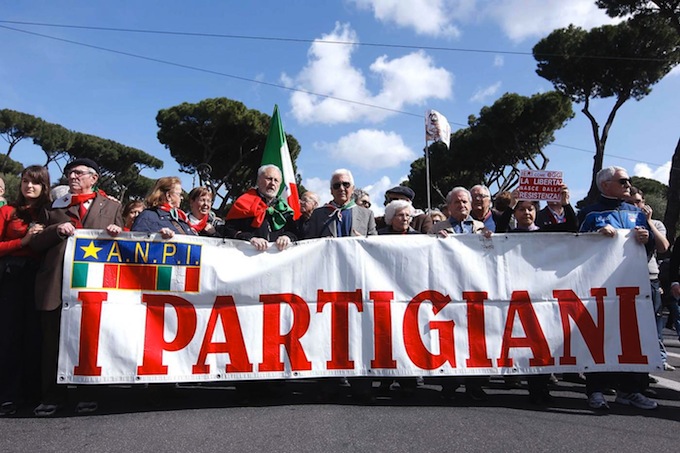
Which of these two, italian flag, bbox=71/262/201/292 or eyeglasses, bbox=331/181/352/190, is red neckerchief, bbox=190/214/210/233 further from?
eyeglasses, bbox=331/181/352/190

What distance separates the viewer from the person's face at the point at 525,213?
14.5 ft

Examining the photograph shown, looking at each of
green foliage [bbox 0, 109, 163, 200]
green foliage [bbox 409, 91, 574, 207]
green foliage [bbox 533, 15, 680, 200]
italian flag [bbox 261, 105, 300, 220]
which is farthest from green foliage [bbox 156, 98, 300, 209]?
italian flag [bbox 261, 105, 300, 220]

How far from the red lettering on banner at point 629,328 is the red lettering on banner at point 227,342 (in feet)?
8.78

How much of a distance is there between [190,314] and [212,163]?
2765 cm

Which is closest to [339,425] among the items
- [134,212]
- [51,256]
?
[51,256]

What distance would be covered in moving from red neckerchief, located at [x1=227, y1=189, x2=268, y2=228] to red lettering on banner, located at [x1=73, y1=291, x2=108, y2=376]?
1.11 meters

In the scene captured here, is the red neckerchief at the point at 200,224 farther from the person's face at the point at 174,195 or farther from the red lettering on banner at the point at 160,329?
the red lettering on banner at the point at 160,329

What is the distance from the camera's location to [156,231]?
3.77m

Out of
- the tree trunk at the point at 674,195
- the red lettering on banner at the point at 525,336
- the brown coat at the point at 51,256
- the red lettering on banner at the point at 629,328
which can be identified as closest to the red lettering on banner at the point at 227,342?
the brown coat at the point at 51,256

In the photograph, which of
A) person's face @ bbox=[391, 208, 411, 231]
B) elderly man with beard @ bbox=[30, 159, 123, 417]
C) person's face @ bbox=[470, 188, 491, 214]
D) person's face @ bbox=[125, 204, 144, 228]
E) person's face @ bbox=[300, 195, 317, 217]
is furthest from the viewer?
person's face @ bbox=[300, 195, 317, 217]

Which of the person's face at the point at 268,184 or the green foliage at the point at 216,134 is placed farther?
the green foliage at the point at 216,134

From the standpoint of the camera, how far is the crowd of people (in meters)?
3.51

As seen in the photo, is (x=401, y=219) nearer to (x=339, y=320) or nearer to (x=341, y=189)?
(x=341, y=189)

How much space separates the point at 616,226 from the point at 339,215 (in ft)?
6.95
